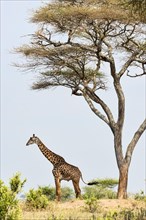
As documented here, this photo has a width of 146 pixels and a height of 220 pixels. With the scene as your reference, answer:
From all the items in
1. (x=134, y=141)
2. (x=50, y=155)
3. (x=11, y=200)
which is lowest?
(x=11, y=200)

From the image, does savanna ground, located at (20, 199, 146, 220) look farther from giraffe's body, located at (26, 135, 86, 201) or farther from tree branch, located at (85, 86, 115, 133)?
tree branch, located at (85, 86, 115, 133)

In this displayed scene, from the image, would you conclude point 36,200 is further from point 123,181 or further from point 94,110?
point 94,110

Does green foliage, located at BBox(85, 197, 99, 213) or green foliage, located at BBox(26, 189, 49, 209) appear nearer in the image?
green foliage, located at BBox(85, 197, 99, 213)

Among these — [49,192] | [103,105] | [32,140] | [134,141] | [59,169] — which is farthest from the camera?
[49,192]

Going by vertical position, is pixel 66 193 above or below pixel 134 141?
below

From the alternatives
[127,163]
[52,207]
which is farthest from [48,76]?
[52,207]

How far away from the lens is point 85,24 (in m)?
21.2

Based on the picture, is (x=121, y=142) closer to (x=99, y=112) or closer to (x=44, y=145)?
(x=99, y=112)

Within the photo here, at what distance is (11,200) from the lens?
8.80m

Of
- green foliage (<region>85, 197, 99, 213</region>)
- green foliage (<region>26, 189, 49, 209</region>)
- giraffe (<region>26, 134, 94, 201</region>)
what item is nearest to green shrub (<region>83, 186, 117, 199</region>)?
giraffe (<region>26, 134, 94, 201</region>)

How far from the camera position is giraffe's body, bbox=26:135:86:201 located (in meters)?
19.0

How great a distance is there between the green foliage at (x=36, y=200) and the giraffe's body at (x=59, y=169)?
129 inches

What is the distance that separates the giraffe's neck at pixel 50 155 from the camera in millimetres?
19377

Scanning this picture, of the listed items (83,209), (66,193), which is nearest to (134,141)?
(83,209)
